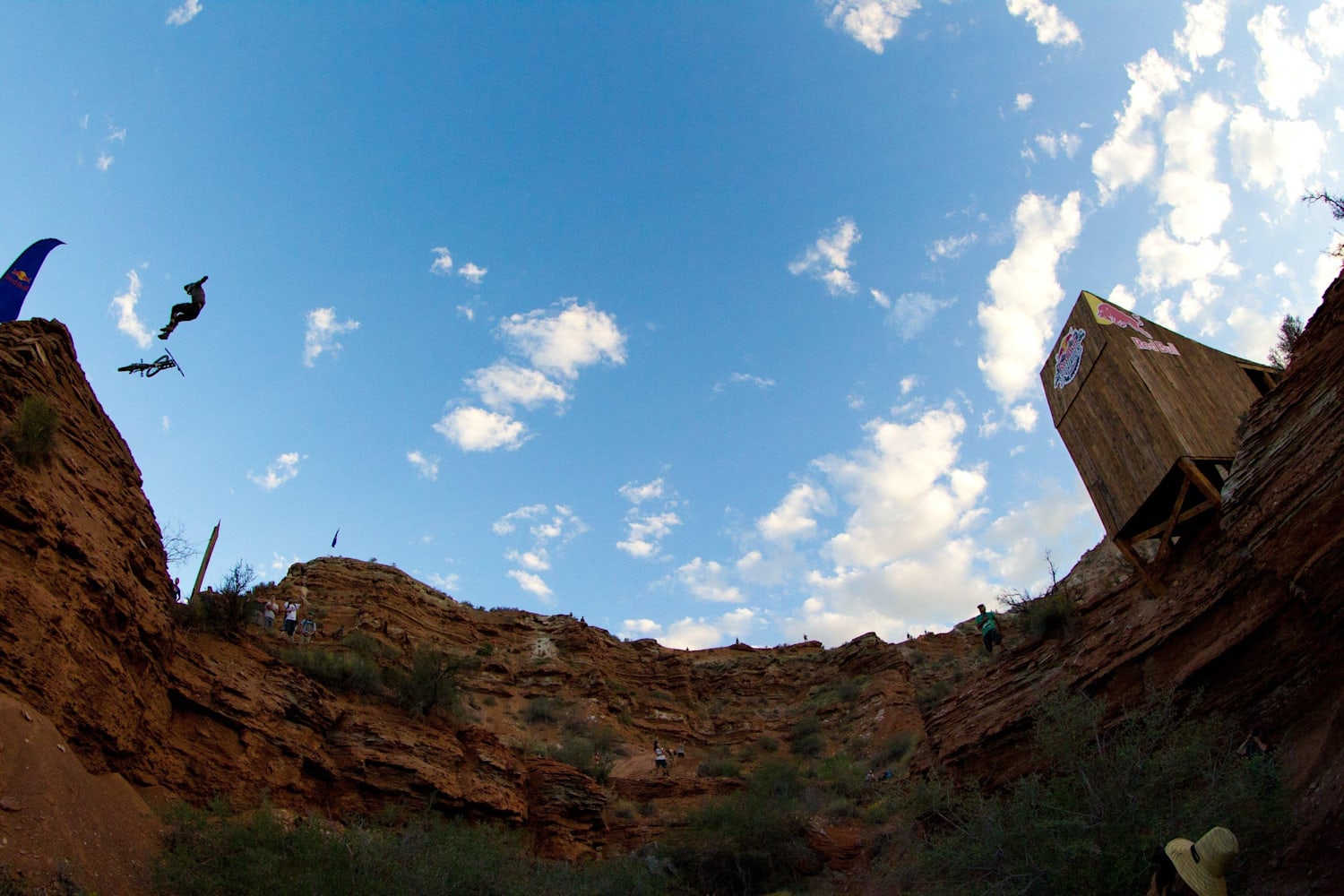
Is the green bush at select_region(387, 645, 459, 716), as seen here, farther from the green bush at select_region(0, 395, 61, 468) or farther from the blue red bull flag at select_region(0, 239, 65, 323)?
the blue red bull flag at select_region(0, 239, 65, 323)

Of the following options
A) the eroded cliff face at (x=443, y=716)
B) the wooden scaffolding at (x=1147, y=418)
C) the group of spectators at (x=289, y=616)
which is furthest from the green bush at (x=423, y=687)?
the wooden scaffolding at (x=1147, y=418)

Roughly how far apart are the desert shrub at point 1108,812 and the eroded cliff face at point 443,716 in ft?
1.45

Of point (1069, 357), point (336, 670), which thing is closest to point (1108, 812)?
point (1069, 357)

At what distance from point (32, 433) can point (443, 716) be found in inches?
426

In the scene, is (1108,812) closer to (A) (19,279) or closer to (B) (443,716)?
(B) (443,716)

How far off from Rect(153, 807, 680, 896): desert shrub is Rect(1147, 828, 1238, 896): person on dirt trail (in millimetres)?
8211

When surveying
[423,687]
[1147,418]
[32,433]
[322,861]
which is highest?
[1147,418]

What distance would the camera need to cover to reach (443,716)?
1684 cm

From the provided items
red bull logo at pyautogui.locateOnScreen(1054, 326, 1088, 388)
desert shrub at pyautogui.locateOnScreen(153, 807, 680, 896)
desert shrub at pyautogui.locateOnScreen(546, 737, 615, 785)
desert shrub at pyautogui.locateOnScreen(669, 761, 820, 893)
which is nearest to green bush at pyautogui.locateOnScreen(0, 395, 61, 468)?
desert shrub at pyautogui.locateOnScreen(153, 807, 680, 896)

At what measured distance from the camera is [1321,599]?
7516 millimetres

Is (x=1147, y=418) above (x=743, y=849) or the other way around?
above

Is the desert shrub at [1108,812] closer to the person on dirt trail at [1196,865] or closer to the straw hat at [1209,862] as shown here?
the person on dirt trail at [1196,865]

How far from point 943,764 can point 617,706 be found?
1924 centimetres

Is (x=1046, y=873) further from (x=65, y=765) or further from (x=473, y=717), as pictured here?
(x=473, y=717)
